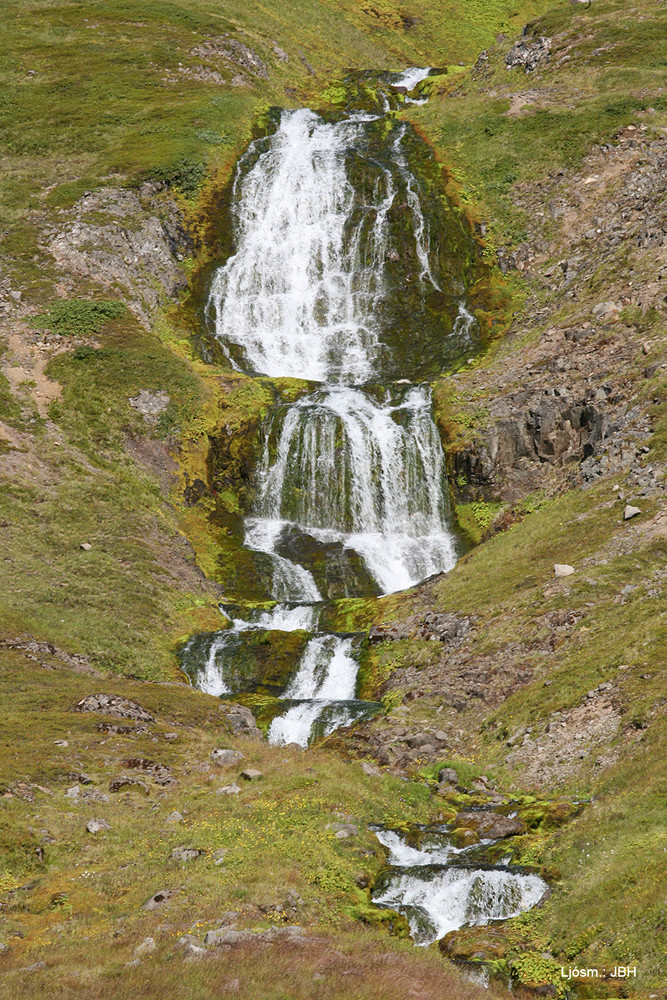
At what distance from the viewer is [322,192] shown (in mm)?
60812

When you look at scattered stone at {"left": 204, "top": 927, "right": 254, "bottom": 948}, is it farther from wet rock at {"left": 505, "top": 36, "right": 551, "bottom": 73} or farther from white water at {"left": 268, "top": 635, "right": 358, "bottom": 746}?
wet rock at {"left": 505, "top": 36, "right": 551, "bottom": 73}

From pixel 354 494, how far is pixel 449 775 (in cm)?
2128

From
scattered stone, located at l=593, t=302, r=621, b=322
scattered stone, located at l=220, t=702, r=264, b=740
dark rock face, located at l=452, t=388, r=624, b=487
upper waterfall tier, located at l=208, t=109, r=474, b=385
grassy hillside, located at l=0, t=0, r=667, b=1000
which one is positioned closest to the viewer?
grassy hillside, located at l=0, t=0, r=667, b=1000

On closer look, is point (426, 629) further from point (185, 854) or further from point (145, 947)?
point (145, 947)

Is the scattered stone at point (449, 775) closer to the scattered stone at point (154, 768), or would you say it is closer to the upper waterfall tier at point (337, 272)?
the scattered stone at point (154, 768)

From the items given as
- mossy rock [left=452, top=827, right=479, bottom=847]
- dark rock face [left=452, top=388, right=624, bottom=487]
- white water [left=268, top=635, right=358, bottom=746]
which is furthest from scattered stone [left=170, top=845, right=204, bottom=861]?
dark rock face [left=452, top=388, right=624, bottom=487]

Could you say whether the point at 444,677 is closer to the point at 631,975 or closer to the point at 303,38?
the point at 631,975

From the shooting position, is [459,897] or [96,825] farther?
[96,825]

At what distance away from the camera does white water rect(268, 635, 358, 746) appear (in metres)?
28.7

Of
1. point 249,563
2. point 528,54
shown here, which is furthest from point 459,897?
point 528,54

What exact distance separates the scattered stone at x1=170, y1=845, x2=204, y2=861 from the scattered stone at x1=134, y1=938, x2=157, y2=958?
162 inches

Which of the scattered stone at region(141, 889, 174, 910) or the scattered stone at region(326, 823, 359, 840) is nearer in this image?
the scattered stone at region(141, 889, 174, 910)

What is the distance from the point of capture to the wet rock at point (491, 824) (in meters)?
18.4

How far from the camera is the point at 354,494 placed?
41.7 m
